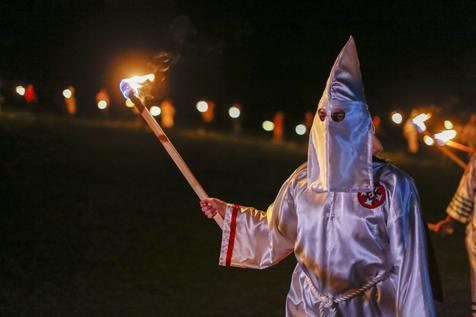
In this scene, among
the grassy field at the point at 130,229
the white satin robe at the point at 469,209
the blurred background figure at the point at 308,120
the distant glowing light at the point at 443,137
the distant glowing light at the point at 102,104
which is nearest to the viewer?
the white satin robe at the point at 469,209

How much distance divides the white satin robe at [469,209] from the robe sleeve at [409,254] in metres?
2.52

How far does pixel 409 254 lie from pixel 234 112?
83.4 ft

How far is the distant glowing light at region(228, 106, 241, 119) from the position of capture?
93.7 feet

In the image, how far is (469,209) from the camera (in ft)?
21.1

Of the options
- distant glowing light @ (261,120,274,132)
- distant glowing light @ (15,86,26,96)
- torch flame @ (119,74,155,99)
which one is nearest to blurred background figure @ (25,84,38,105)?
distant glowing light @ (15,86,26,96)

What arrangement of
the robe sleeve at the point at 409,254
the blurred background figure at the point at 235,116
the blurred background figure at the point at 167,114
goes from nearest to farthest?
the robe sleeve at the point at 409,254 < the blurred background figure at the point at 167,114 < the blurred background figure at the point at 235,116

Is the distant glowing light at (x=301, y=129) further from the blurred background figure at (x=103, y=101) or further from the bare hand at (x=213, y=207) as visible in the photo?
the bare hand at (x=213, y=207)

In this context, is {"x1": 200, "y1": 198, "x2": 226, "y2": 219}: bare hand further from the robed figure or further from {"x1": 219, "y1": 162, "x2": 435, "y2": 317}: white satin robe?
the robed figure

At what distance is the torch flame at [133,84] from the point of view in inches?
180

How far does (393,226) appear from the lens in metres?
3.96

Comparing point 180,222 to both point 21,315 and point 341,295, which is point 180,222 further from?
point 341,295

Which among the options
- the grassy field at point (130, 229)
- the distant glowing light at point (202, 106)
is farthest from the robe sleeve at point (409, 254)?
the distant glowing light at point (202, 106)

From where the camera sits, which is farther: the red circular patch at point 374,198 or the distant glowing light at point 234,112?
the distant glowing light at point 234,112

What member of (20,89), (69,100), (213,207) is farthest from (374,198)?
(69,100)
